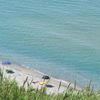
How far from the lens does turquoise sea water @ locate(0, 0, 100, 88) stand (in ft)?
63.7

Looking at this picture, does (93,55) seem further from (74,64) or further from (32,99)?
(32,99)

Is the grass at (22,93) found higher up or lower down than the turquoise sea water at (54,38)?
higher up

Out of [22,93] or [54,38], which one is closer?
[22,93]

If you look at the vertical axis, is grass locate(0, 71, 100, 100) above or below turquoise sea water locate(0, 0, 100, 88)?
above

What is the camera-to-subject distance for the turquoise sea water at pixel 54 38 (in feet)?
63.7

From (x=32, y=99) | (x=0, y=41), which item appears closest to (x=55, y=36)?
(x=0, y=41)

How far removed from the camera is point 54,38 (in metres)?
22.9

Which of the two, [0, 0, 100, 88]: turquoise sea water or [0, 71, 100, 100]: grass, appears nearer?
[0, 71, 100, 100]: grass

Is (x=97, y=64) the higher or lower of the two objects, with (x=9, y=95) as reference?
lower

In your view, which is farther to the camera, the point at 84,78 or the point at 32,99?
the point at 84,78

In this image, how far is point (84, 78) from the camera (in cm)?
1805

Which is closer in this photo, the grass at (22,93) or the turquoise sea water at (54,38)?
the grass at (22,93)

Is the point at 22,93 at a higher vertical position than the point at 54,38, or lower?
higher

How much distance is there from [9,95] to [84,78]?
13.3 m
